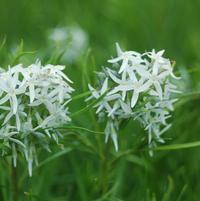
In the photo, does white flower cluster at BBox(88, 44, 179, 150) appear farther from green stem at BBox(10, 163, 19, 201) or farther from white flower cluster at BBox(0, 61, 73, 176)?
green stem at BBox(10, 163, 19, 201)

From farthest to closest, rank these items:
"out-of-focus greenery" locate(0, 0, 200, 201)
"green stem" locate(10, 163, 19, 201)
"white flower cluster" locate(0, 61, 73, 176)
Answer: "out-of-focus greenery" locate(0, 0, 200, 201)
"green stem" locate(10, 163, 19, 201)
"white flower cluster" locate(0, 61, 73, 176)

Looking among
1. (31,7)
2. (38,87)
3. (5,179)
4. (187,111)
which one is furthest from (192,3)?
(38,87)

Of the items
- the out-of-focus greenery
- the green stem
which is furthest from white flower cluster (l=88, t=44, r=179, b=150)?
the green stem

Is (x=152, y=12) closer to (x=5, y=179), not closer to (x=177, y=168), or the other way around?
(x=177, y=168)

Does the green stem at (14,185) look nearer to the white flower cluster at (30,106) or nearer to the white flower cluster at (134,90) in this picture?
the white flower cluster at (30,106)

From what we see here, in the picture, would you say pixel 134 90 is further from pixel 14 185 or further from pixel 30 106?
pixel 14 185

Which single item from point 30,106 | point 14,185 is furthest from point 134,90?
point 14,185
